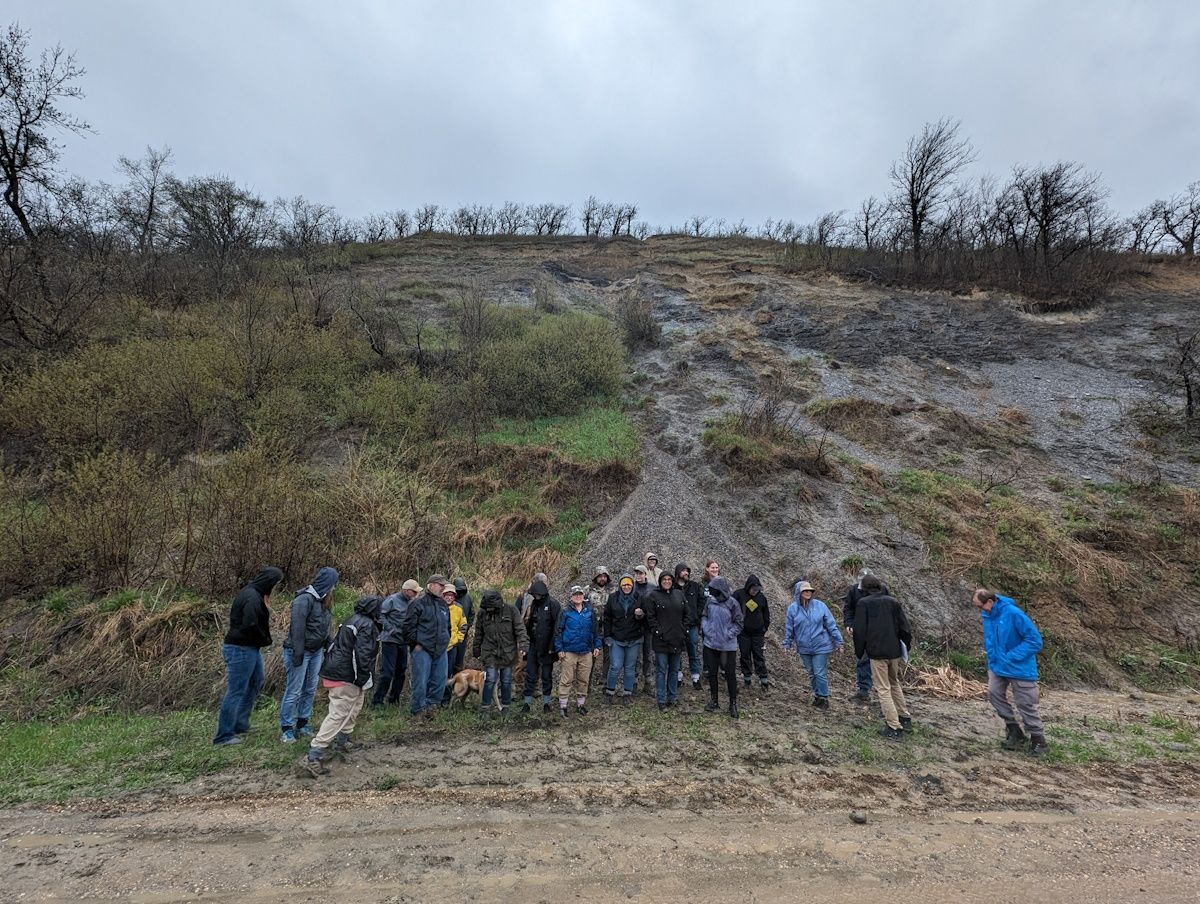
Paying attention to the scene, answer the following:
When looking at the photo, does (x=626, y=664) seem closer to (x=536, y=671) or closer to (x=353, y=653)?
(x=536, y=671)

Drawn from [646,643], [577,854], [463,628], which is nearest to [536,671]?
[463,628]

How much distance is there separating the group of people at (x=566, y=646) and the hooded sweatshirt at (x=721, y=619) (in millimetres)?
16

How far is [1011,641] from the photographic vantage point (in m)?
5.78

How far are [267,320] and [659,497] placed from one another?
1446 cm

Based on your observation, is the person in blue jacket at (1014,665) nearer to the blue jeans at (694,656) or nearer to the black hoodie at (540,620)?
the blue jeans at (694,656)

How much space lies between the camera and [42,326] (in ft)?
44.3

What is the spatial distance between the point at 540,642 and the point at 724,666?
2.37m

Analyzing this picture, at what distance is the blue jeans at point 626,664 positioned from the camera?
6.90m

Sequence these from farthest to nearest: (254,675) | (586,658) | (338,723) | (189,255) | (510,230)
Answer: (510,230) < (189,255) < (586,658) < (254,675) < (338,723)

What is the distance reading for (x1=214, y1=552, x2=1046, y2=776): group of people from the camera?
554cm

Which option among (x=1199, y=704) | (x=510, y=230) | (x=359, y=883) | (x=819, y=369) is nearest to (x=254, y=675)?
(x=359, y=883)

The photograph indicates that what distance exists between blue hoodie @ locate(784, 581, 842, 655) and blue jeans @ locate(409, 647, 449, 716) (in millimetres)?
4583

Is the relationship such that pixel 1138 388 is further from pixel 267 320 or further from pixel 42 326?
pixel 42 326

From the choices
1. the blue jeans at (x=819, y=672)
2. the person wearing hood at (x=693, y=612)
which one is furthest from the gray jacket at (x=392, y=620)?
the blue jeans at (x=819, y=672)
